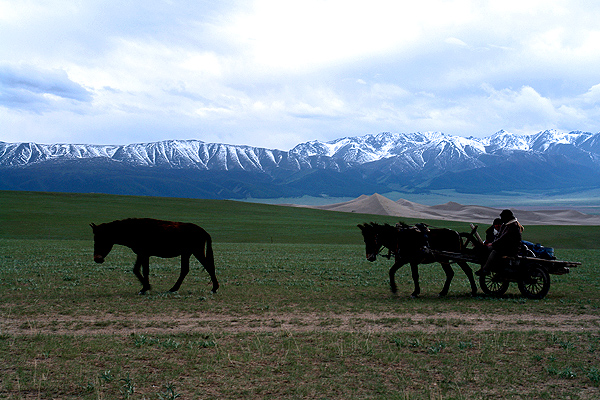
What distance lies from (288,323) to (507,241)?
7204 millimetres

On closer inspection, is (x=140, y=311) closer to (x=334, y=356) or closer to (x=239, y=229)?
(x=334, y=356)

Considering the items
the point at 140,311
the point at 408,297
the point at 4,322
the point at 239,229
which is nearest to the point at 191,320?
the point at 140,311

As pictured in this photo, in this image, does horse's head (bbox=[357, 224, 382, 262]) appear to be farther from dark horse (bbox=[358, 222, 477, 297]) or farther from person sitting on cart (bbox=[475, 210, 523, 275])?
person sitting on cart (bbox=[475, 210, 523, 275])

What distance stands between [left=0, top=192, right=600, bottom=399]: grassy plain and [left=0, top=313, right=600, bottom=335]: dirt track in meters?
0.05

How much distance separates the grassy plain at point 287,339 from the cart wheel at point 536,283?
1.12 feet

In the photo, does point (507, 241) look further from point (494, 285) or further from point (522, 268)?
point (494, 285)

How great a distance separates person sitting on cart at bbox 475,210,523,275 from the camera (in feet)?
44.0

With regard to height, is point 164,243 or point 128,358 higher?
point 164,243

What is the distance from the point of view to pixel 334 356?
8.29 metres

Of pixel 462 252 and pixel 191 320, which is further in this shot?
pixel 462 252

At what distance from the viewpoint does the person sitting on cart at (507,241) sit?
13398mm

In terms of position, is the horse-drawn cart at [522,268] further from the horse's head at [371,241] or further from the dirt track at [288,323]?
the dirt track at [288,323]

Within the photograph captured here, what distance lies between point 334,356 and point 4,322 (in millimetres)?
8019

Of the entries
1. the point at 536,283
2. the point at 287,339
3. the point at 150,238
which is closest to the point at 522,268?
the point at 536,283
